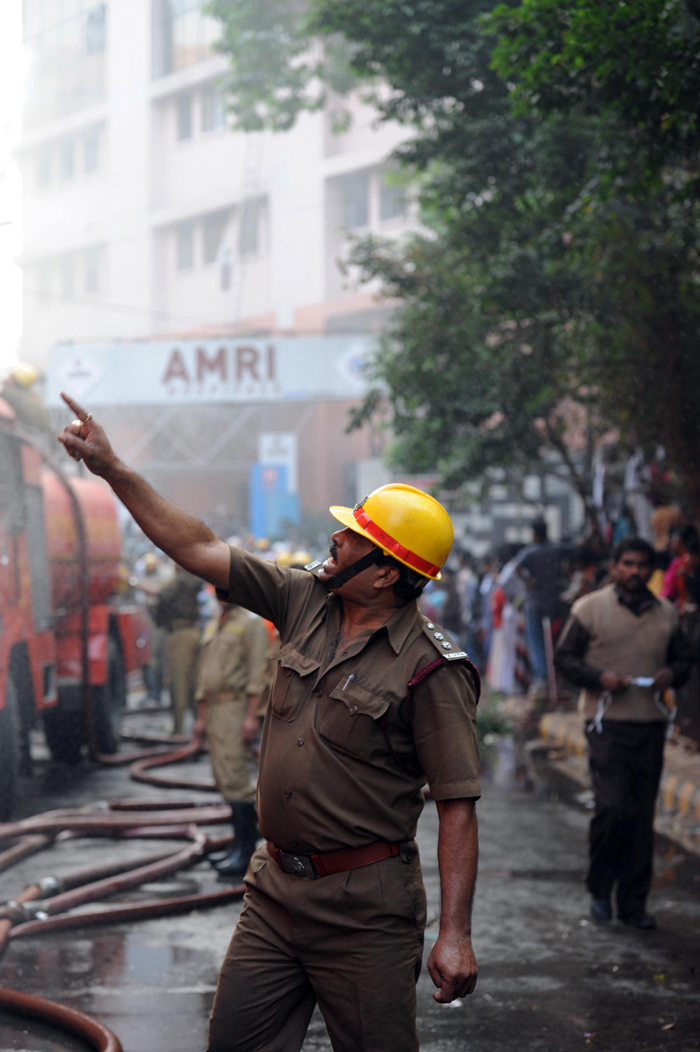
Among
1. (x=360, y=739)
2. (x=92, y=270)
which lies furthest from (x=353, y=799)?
(x=92, y=270)

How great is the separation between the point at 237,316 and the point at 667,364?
31.5 meters

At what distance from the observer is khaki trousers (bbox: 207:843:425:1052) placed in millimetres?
2984

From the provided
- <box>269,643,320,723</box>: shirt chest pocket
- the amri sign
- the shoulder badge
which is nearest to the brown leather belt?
<box>269,643,320,723</box>: shirt chest pocket

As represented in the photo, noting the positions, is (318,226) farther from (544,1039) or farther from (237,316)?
(544,1039)

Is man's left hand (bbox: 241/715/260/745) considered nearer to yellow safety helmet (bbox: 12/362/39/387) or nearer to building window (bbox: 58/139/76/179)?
yellow safety helmet (bbox: 12/362/39/387)

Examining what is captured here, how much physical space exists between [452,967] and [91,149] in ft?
109

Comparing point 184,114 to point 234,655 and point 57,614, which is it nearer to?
point 57,614

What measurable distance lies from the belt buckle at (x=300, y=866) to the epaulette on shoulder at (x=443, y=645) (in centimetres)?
59

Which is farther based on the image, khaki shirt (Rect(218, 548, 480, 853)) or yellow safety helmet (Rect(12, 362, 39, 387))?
yellow safety helmet (Rect(12, 362, 39, 387))

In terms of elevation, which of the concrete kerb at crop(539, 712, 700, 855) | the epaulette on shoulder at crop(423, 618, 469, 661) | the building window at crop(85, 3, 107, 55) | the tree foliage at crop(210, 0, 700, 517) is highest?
the building window at crop(85, 3, 107, 55)

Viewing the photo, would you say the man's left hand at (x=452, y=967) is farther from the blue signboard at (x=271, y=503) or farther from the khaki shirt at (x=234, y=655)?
the blue signboard at (x=271, y=503)

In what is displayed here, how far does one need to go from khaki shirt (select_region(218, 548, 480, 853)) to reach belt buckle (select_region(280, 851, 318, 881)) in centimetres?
2

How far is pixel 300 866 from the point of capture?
3066 millimetres

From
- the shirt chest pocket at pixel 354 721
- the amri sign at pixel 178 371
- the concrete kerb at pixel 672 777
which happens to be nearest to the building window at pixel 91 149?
the amri sign at pixel 178 371
